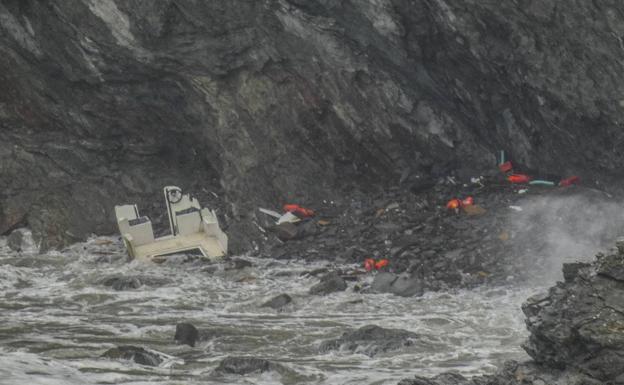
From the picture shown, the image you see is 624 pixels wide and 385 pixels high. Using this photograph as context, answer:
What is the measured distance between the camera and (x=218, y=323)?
1856 centimetres

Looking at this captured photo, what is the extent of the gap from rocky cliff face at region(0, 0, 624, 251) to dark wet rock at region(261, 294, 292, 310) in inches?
204

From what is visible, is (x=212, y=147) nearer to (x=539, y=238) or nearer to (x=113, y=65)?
(x=113, y=65)

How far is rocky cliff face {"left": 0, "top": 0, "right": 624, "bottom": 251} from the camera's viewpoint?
22406mm

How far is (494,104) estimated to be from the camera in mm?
24156

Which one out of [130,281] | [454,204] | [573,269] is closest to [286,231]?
[454,204]

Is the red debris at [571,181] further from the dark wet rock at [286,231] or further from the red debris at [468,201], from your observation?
the dark wet rock at [286,231]

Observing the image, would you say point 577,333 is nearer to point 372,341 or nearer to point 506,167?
point 372,341

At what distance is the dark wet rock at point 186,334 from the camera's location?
1680 centimetres

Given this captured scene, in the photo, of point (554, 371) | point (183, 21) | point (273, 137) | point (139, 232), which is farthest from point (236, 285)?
point (554, 371)

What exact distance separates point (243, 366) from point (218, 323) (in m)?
4.01

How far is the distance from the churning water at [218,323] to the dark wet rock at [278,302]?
0.41 feet

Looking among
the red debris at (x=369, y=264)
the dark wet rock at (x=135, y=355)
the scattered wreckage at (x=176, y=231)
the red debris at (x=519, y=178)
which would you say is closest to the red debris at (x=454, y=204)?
the red debris at (x=519, y=178)

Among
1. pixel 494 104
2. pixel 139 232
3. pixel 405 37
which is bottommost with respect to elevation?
pixel 139 232

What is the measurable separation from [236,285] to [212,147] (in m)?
7.32
